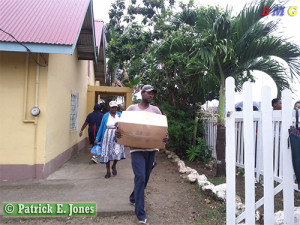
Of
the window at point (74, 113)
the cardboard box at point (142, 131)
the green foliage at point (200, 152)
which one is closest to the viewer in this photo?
the cardboard box at point (142, 131)

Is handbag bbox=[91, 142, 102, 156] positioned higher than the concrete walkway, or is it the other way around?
handbag bbox=[91, 142, 102, 156]

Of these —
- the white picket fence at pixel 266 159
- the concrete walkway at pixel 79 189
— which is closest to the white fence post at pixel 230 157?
the white picket fence at pixel 266 159

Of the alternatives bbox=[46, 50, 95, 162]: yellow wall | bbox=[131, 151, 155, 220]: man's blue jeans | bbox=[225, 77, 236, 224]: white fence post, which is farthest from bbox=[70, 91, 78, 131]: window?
bbox=[225, 77, 236, 224]: white fence post

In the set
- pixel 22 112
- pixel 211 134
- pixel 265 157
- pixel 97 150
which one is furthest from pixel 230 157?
pixel 211 134

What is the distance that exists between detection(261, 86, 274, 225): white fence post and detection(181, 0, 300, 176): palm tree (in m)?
1.88

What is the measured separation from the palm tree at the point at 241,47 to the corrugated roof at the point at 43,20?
2443 mm

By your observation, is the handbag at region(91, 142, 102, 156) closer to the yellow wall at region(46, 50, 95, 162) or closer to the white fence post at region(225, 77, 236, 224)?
the yellow wall at region(46, 50, 95, 162)

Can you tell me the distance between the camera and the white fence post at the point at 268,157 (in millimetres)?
2406

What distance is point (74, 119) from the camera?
298 inches

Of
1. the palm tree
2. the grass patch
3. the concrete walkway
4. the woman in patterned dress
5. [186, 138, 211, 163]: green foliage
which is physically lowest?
the concrete walkway

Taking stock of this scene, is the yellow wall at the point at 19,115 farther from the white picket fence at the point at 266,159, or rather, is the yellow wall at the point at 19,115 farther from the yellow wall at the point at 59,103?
the white picket fence at the point at 266,159

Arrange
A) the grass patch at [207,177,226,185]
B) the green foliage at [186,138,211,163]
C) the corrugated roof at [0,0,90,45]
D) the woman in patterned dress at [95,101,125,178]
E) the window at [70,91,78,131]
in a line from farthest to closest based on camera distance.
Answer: the window at [70,91,78,131] < the green foliage at [186,138,211,163] < the woman in patterned dress at [95,101,125,178] < the grass patch at [207,177,226,185] < the corrugated roof at [0,0,90,45]

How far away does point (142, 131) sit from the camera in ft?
9.08

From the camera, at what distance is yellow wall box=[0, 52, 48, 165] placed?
4.41m
